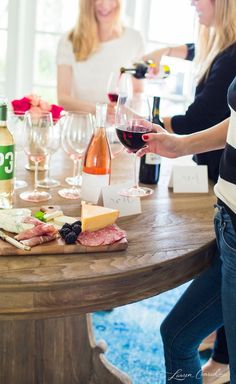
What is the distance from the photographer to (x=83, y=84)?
325cm

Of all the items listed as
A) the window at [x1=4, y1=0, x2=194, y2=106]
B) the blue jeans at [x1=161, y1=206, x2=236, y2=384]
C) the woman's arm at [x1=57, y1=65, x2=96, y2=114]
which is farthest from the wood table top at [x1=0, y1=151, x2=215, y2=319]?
the window at [x1=4, y1=0, x2=194, y2=106]

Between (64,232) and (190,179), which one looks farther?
(190,179)

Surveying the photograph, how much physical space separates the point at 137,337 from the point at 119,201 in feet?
4.11

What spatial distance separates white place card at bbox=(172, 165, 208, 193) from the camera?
1.80 m

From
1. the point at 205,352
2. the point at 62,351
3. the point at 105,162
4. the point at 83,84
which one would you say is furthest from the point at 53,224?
the point at 83,84

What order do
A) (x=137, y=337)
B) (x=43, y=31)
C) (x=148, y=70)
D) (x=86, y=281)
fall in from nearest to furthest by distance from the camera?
(x=86, y=281) < (x=137, y=337) < (x=148, y=70) < (x=43, y=31)

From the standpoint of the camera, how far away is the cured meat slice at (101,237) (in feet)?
4.21

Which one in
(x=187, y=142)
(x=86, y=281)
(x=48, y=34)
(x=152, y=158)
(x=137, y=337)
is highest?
(x=48, y=34)

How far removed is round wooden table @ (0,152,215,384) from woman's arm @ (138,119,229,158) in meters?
0.18

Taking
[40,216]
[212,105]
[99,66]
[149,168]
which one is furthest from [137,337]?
[99,66]

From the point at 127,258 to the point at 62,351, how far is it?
841 mm

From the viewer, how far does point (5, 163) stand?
146 cm

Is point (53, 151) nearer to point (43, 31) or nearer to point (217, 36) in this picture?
point (217, 36)

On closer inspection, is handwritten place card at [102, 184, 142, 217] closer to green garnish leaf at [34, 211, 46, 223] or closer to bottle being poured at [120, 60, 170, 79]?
green garnish leaf at [34, 211, 46, 223]
